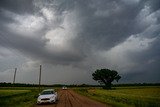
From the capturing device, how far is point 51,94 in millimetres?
29422

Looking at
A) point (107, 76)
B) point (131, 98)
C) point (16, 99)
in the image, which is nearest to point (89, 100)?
point (131, 98)

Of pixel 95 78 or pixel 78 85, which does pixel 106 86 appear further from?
pixel 78 85

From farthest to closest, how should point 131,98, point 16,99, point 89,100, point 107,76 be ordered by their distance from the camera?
point 107,76 < point 131,98 < point 89,100 < point 16,99

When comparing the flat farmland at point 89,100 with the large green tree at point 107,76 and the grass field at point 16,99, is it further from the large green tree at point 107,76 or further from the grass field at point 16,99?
the large green tree at point 107,76

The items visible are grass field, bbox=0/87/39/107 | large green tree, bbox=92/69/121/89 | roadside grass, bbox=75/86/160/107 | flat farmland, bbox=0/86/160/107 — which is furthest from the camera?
large green tree, bbox=92/69/121/89

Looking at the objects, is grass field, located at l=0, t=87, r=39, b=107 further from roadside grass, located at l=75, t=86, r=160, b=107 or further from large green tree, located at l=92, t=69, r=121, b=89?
large green tree, located at l=92, t=69, r=121, b=89

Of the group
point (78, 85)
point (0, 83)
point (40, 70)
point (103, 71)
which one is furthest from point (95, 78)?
point (40, 70)

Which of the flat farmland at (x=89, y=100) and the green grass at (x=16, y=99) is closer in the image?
the green grass at (x=16, y=99)

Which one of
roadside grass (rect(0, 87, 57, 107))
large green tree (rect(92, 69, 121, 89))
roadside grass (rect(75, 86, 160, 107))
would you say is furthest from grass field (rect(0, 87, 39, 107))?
large green tree (rect(92, 69, 121, 89))

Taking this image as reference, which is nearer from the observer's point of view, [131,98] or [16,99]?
[16,99]

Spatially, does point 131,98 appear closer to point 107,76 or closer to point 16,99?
point 16,99

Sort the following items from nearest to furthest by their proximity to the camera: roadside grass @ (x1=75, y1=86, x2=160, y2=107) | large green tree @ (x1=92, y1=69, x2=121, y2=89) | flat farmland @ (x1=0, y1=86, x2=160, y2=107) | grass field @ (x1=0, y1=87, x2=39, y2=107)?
1. grass field @ (x1=0, y1=87, x2=39, y2=107)
2. flat farmland @ (x1=0, y1=86, x2=160, y2=107)
3. roadside grass @ (x1=75, y1=86, x2=160, y2=107)
4. large green tree @ (x1=92, y1=69, x2=121, y2=89)

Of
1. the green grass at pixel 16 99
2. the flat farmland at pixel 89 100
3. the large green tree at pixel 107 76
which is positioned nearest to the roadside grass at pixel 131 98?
the flat farmland at pixel 89 100

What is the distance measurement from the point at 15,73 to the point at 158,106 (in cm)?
8275
